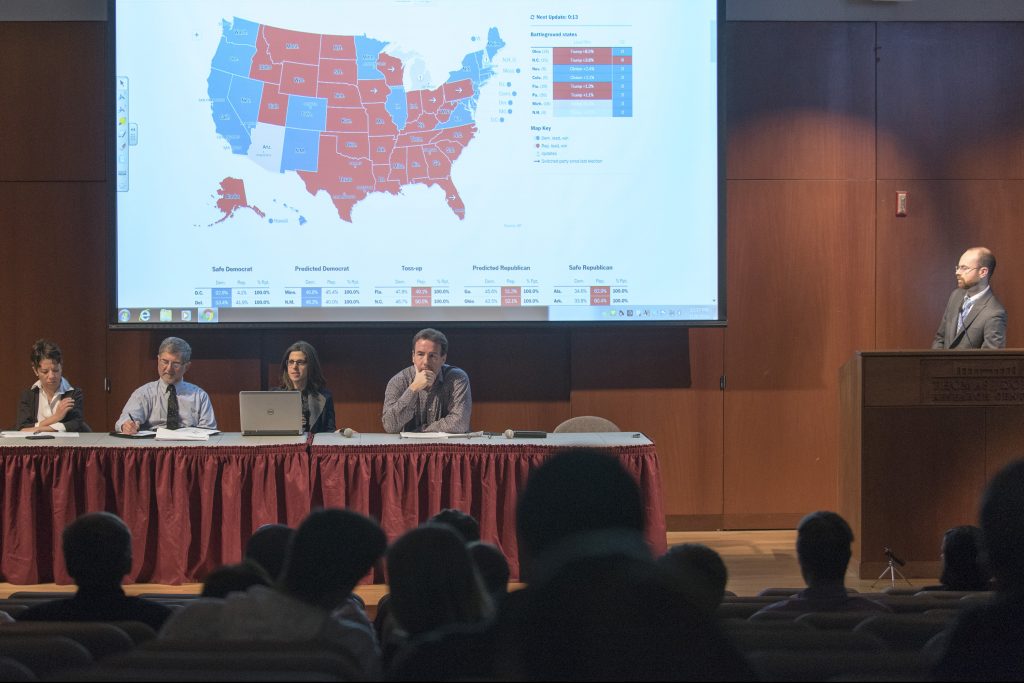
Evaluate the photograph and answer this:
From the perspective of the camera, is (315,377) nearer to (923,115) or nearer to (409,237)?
(409,237)

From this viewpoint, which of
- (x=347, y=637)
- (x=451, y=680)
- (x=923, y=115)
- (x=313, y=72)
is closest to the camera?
(x=451, y=680)

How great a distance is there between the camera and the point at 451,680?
1.42 meters

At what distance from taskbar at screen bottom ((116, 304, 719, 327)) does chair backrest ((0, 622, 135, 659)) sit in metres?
4.13

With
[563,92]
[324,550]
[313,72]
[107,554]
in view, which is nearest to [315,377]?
[313,72]

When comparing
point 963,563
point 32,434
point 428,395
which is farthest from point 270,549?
point 32,434

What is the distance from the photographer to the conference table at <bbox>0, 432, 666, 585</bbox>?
4742 millimetres

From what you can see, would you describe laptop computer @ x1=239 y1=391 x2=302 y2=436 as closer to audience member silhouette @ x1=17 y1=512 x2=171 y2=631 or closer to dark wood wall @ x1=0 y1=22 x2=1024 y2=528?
dark wood wall @ x1=0 y1=22 x2=1024 y2=528

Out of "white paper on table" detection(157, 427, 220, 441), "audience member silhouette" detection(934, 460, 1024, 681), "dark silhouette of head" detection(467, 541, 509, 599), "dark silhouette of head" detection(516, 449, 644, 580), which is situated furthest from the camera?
"white paper on table" detection(157, 427, 220, 441)

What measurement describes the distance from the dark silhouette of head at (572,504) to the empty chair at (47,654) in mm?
789

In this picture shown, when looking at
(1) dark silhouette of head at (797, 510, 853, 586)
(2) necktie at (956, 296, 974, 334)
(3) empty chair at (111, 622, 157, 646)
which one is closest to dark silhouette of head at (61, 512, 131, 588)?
(3) empty chair at (111, 622, 157, 646)

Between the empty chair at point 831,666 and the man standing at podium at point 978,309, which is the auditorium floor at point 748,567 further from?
the empty chair at point 831,666

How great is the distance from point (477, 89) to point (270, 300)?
171 cm

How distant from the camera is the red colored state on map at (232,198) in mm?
5891

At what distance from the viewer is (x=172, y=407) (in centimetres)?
532
